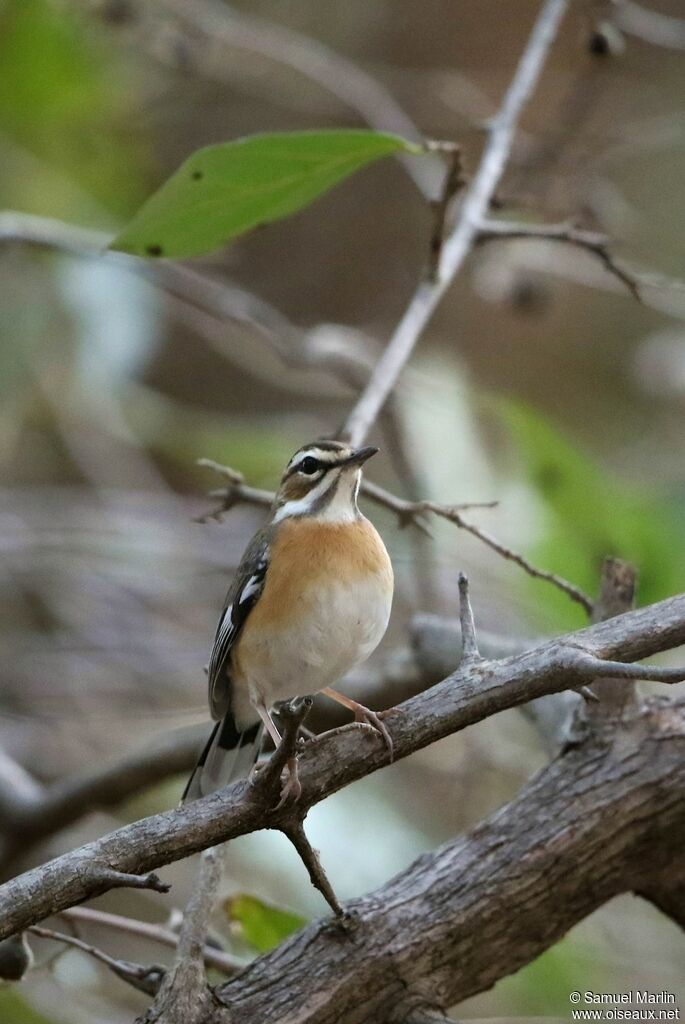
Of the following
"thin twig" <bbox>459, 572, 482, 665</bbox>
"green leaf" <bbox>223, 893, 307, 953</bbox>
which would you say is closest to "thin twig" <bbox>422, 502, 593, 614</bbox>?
"thin twig" <bbox>459, 572, 482, 665</bbox>

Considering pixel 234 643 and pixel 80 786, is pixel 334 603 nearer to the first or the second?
pixel 234 643

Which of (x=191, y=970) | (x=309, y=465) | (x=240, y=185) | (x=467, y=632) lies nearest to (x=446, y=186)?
(x=240, y=185)

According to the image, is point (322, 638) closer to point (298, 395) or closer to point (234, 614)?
point (234, 614)

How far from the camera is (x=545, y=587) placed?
4.54 meters

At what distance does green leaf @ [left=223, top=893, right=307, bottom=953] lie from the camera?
3623 mm

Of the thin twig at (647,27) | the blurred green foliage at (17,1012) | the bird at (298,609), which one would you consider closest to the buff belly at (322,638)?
the bird at (298,609)

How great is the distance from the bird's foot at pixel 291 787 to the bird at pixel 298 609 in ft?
1.69

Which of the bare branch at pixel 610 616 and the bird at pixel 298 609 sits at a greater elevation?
the bird at pixel 298 609

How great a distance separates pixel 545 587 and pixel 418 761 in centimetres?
228

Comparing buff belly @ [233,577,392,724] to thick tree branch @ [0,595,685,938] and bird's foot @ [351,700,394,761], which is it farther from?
thick tree branch @ [0,595,685,938]

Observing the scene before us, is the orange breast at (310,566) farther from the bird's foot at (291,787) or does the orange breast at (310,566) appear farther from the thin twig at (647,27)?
the thin twig at (647,27)

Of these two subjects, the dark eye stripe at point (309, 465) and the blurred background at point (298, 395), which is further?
the blurred background at point (298, 395)

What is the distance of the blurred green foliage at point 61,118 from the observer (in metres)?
6.23

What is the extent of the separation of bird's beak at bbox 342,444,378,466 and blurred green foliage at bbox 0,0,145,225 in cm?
367
